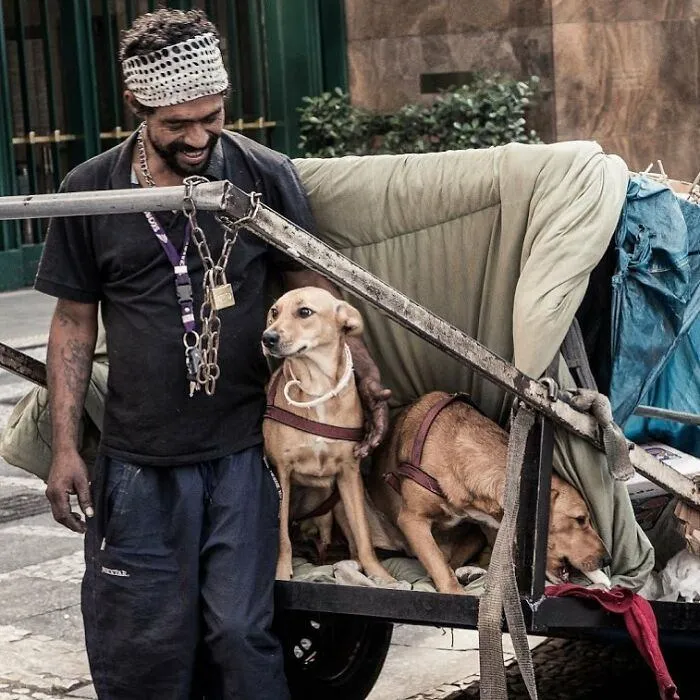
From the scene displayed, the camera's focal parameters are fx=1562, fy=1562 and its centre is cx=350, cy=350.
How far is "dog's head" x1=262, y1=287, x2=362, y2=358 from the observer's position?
12.2 ft

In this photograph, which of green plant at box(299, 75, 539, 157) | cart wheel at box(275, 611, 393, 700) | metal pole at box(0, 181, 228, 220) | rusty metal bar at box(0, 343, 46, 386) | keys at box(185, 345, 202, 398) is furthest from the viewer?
green plant at box(299, 75, 539, 157)

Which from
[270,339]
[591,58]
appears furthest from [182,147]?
[591,58]

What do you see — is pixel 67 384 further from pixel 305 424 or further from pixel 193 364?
pixel 305 424

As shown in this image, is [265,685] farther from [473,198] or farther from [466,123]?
[466,123]

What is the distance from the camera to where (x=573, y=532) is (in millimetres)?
3781

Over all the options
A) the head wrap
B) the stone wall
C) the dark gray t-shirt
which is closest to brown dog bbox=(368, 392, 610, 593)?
the dark gray t-shirt

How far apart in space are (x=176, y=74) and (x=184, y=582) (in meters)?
1.20

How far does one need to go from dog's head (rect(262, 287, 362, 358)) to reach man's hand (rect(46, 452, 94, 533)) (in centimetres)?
58

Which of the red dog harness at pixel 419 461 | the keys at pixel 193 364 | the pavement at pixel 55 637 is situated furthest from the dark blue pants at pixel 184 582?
the pavement at pixel 55 637

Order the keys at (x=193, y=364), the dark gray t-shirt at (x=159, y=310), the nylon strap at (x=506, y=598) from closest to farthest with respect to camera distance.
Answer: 1. the nylon strap at (x=506, y=598)
2. the keys at (x=193, y=364)
3. the dark gray t-shirt at (x=159, y=310)

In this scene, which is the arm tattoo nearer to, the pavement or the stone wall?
the pavement

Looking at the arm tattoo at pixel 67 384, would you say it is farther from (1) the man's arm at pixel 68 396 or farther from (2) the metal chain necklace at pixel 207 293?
(2) the metal chain necklace at pixel 207 293

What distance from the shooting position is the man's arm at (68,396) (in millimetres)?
3869

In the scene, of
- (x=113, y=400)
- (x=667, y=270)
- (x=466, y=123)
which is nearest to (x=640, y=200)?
(x=667, y=270)
